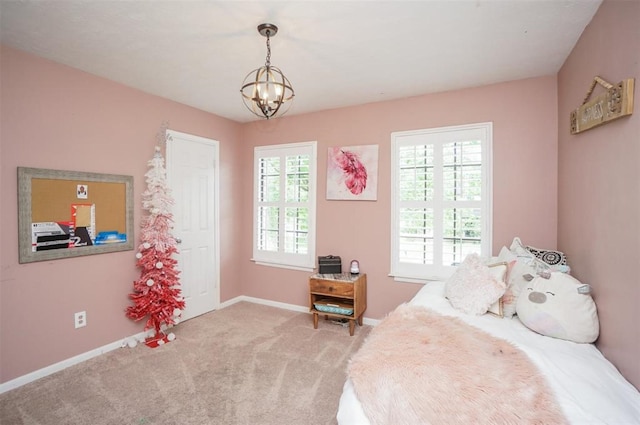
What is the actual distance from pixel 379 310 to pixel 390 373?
7.35 feet

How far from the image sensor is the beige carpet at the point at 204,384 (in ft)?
6.58

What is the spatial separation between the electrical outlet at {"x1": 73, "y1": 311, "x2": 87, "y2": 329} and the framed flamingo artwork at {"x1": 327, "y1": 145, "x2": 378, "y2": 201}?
2.72 metres

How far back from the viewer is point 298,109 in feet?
12.5

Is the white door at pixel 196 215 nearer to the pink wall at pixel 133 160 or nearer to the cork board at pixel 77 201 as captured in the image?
the pink wall at pixel 133 160

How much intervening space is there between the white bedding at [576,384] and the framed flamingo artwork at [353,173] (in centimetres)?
201

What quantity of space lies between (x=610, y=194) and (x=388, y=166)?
2034mm

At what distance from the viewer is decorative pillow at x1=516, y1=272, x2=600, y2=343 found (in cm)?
168

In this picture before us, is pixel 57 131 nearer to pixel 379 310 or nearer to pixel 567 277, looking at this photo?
pixel 379 310

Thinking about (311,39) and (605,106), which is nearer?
(605,106)

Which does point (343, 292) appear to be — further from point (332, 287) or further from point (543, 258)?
point (543, 258)

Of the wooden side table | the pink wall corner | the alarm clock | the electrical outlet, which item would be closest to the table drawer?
the wooden side table

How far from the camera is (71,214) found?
2652 mm

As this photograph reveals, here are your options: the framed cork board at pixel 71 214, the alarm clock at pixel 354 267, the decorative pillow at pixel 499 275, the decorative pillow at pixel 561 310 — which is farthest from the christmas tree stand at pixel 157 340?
the decorative pillow at pixel 561 310

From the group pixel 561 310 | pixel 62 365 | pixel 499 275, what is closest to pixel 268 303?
pixel 62 365
